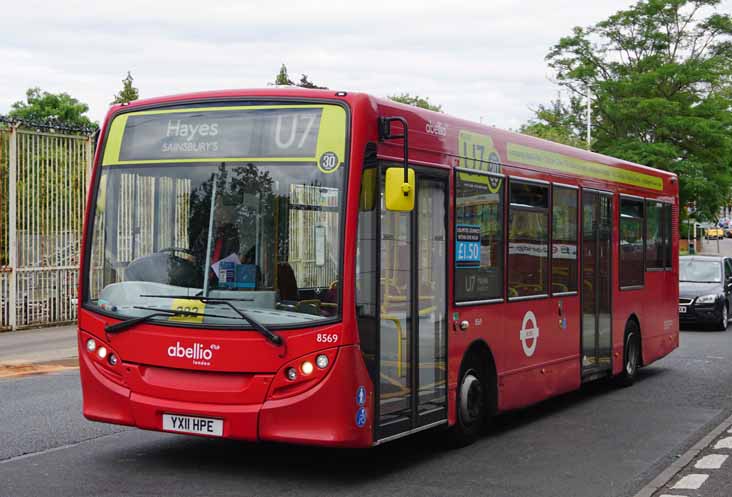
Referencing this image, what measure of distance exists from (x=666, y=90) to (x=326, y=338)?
36814 mm

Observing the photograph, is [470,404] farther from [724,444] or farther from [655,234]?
[655,234]

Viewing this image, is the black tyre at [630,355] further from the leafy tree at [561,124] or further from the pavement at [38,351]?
the leafy tree at [561,124]

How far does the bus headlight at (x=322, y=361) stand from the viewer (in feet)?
24.9

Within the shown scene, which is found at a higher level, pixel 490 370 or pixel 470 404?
pixel 490 370

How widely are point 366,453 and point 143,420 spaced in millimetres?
2111

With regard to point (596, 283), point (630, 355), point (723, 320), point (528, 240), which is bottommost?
point (723, 320)

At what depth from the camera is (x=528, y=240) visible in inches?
432

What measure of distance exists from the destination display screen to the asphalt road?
7.66ft

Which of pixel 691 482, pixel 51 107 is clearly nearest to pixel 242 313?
pixel 691 482

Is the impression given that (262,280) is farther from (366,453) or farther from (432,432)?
(432,432)

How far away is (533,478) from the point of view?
8422mm

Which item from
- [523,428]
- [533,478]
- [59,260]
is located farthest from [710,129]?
[533,478]

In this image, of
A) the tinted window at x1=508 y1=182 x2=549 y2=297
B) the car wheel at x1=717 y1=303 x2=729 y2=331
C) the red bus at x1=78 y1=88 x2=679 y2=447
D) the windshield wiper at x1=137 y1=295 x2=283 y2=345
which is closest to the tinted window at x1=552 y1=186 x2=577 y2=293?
the tinted window at x1=508 y1=182 x2=549 y2=297

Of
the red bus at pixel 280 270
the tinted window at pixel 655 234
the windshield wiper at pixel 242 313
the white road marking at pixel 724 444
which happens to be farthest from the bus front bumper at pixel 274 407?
the tinted window at pixel 655 234
